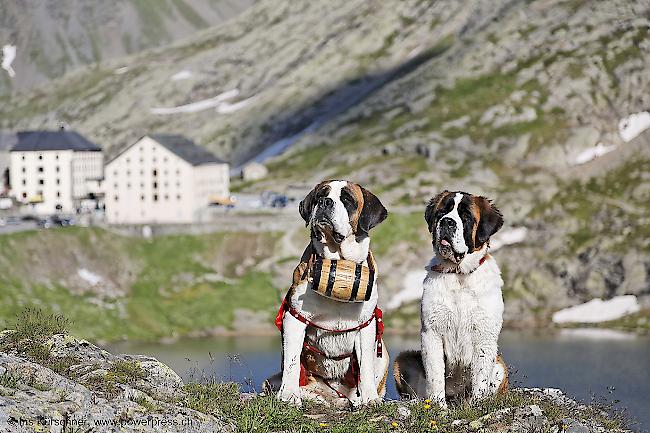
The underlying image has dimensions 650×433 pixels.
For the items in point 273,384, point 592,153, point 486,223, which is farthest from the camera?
point 592,153

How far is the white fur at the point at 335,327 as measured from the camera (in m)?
19.1

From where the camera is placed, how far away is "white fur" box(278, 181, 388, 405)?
19078mm

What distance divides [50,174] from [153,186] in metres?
19.2

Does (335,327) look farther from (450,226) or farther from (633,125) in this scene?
(633,125)

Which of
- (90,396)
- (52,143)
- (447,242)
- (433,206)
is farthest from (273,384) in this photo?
(52,143)

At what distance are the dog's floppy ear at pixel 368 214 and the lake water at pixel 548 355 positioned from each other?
43.5 m

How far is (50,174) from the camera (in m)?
132

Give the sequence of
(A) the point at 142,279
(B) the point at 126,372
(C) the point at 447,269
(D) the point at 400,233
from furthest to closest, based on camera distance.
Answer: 1. (D) the point at 400,233
2. (A) the point at 142,279
3. (C) the point at 447,269
4. (B) the point at 126,372

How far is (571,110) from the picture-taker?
147 meters

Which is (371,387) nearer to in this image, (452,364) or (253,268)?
(452,364)

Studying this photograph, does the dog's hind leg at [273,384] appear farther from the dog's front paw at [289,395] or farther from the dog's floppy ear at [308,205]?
the dog's floppy ear at [308,205]

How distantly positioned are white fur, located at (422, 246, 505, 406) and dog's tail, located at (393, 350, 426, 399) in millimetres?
738

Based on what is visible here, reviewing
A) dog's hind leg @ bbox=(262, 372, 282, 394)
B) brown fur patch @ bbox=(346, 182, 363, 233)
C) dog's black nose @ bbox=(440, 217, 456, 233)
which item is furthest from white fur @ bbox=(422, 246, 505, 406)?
dog's hind leg @ bbox=(262, 372, 282, 394)

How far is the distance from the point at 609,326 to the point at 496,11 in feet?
340
